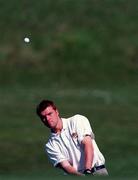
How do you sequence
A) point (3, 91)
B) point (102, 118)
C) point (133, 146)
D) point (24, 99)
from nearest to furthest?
point (133, 146) → point (102, 118) → point (24, 99) → point (3, 91)

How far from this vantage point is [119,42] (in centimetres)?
4341

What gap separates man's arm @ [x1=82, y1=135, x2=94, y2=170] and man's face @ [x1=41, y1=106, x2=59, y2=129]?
353mm

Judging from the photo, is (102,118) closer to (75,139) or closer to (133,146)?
(133,146)

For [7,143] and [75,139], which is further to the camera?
[7,143]

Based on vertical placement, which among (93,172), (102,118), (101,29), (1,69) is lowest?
(93,172)

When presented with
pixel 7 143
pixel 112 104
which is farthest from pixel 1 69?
pixel 7 143

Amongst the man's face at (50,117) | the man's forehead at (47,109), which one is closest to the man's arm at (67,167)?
the man's face at (50,117)

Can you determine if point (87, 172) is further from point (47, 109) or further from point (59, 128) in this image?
point (47, 109)

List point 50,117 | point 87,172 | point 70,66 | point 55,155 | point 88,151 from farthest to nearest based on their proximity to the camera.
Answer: point 70,66
point 55,155
point 50,117
point 88,151
point 87,172

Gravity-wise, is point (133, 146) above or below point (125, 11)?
below

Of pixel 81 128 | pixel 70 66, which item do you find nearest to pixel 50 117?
pixel 81 128

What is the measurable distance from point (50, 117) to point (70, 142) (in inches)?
14.6

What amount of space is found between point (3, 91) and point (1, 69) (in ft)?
13.4

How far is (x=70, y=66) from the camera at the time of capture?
4128cm
